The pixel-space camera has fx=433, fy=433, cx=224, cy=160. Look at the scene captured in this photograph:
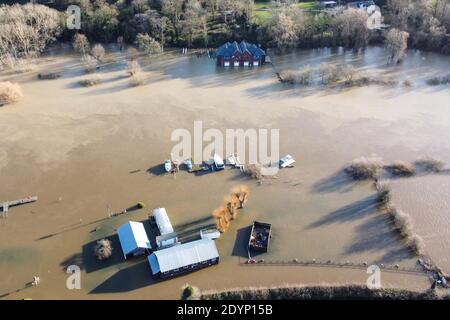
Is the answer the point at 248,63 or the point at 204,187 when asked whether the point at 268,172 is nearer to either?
the point at 204,187

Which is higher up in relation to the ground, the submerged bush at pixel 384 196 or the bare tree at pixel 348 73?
the bare tree at pixel 348 73

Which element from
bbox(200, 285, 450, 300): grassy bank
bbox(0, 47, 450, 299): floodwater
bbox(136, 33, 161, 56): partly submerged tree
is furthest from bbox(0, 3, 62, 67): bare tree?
bbox(200, 285, 450, 300): grassy bank

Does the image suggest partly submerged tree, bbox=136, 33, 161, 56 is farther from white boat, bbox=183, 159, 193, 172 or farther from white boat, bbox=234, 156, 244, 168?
white boat, bbox=234, 156, 244, 168

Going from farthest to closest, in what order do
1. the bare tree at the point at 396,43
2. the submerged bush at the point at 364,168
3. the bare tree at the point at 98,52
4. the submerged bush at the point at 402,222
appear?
the bare tree at the point at 98,52 → the bare tree at the point at 396,43 → the submerged bush at the point at 364,168 → the submerged bush at the point at 402,222

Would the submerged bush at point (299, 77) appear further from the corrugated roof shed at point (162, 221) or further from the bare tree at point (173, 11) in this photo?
the corrugated roof shed at point (162, 221)

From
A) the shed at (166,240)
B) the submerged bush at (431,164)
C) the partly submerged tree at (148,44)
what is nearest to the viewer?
the shed at (166,240)

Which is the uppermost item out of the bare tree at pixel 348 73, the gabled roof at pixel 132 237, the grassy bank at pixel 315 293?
the bare tree at pixel 348 73

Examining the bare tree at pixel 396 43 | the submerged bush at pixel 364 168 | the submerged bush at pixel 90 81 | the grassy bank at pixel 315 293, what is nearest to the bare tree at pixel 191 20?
the submerged bush at pixel 90 81

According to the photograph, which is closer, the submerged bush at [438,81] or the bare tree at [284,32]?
the submerged bush at [438,81]
